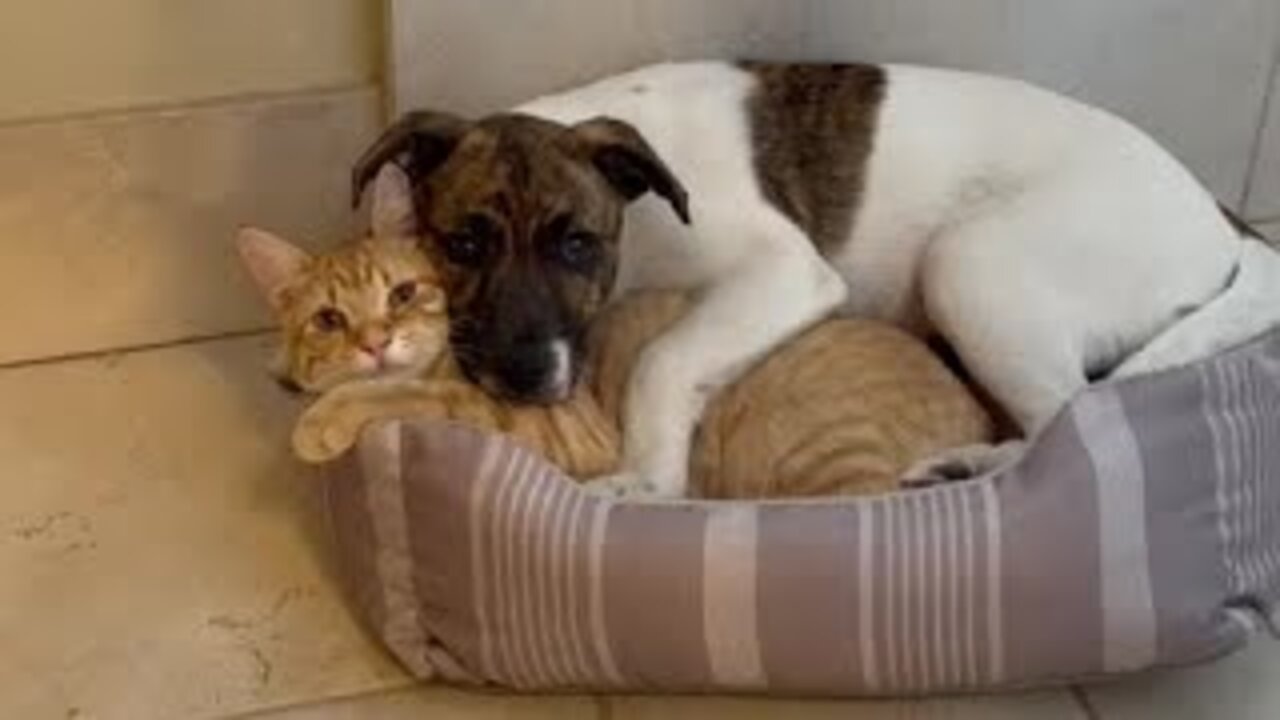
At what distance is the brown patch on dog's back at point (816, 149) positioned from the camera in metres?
1.47

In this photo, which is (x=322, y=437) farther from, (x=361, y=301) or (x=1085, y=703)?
(x=1085, y=703)

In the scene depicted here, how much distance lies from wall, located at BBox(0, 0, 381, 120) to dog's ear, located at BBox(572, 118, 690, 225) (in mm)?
290

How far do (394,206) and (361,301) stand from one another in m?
0.09

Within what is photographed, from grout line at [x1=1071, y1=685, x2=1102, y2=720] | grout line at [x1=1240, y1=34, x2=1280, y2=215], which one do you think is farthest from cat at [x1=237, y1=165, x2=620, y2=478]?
grout line at [x1=1240, y1=34, x2=1280, y2=215]

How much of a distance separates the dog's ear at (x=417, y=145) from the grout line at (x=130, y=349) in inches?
14.5

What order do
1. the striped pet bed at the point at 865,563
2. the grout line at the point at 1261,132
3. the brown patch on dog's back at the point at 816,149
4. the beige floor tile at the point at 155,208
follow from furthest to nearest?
the grout line at the point at 1261,132 < the beige floor tile at the point at 155,208 < the brown patch on dog's back at the point at 816,149 < the striped pet bed at the point at 865,563

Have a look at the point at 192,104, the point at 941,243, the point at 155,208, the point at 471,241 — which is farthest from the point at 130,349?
the point at 941,243

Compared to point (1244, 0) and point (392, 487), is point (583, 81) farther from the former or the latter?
point (1244, 0)

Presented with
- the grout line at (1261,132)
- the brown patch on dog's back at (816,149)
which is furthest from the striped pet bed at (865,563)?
the grout line at (1261,132)

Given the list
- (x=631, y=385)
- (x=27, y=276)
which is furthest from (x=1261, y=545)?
(x=27, y=276)

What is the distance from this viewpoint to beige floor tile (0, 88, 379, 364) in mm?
1583

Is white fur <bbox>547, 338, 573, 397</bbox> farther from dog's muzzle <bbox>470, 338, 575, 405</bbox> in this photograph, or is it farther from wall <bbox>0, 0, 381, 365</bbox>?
wall <bbox>0, 0, 381, 365</bbox>

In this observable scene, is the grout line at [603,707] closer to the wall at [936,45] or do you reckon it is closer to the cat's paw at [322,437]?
the cat's paw at [322,437]

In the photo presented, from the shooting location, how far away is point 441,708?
1340 millimetres
